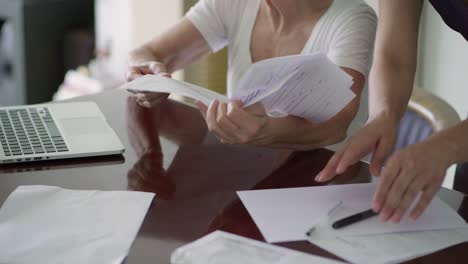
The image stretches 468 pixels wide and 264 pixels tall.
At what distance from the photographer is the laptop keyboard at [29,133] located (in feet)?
4.39

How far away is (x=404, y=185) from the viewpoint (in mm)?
1091

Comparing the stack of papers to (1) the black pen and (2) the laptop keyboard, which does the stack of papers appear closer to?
(1) the black pen

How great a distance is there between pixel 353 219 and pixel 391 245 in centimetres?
8

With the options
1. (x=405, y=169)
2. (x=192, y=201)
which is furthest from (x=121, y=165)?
(x=405, y=169)

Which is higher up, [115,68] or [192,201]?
[192,201]

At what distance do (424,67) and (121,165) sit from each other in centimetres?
167

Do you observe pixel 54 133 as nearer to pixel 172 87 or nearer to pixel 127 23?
pixel 172 87

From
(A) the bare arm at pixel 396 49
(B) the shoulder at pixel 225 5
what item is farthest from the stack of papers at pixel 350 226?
(B) the shoulder at pixel 225 5

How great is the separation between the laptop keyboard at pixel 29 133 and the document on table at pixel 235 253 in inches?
17.2

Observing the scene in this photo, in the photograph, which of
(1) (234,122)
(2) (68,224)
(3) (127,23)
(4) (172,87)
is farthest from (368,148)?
(3) (127,23)

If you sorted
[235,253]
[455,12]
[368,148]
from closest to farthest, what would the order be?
[235,253], [368,148], [455,12]

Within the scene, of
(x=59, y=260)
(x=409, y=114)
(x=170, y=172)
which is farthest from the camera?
(x=409, y=114)

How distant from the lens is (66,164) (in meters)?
1.31

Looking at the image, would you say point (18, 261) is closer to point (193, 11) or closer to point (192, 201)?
point (192, 201)
